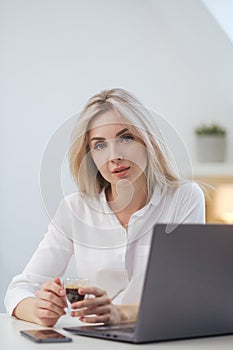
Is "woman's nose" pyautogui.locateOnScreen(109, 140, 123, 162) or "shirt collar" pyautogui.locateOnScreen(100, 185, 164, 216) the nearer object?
"woman's nose" pyautogui.locateOnScreen(109, 140, 123, 162)

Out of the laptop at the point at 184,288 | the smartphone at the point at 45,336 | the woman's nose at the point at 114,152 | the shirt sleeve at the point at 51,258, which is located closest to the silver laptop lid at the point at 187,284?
the laptop at the point at 184,288

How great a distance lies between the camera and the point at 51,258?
2.01 meters

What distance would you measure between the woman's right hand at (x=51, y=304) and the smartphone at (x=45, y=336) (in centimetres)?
9

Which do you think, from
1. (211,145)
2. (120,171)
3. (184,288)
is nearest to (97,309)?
(184,288)

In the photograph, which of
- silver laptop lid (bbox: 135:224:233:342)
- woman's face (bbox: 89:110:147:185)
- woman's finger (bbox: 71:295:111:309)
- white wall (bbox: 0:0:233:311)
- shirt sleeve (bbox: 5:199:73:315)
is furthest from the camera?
white wall (bbox: 0:0:233:311)

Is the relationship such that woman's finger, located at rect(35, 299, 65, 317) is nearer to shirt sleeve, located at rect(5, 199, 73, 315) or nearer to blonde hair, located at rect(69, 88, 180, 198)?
shirt sleeve, located at rect(5, 199, 73, 315)

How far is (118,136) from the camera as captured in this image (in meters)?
1.80

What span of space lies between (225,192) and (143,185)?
7.31 ft

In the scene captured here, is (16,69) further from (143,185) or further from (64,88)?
(143,185)

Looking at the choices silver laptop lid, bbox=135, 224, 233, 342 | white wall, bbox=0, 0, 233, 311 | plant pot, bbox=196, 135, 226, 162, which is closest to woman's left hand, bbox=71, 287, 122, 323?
silver laptop lid, bbox=135, 224, 233, 342

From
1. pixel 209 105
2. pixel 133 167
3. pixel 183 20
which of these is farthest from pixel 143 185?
pixel 209 105

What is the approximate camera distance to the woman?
182cm

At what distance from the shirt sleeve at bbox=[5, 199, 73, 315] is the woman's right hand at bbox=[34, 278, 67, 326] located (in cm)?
26

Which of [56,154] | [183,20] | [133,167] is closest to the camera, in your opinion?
[56,154]
